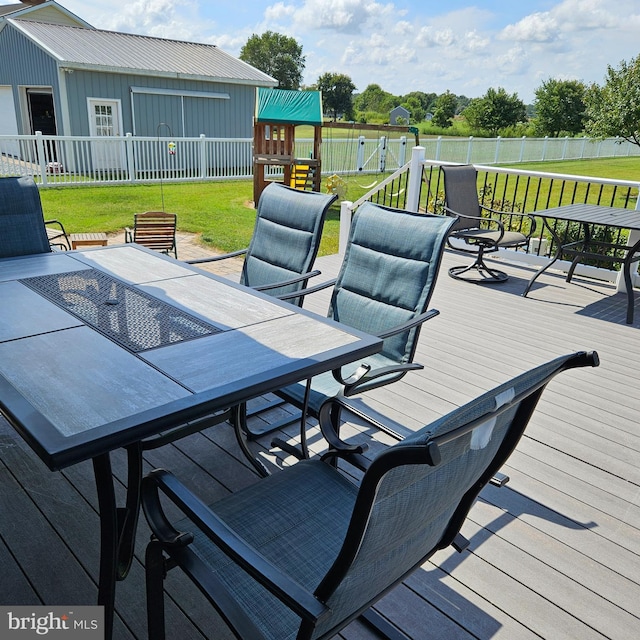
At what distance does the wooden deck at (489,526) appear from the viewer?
1.76m

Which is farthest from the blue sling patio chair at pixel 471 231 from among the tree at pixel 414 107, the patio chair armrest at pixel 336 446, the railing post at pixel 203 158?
the tree at pixel 414 107

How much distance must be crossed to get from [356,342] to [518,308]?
3301 mm

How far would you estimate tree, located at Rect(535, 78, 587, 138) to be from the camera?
2934cm

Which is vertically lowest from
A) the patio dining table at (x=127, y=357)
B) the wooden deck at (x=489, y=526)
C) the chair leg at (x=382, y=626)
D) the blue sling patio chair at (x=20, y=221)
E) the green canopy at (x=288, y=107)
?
the wooden deck at (x=489, y=526)

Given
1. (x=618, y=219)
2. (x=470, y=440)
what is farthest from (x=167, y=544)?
(x=618, y=219)

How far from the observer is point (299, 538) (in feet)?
4.92

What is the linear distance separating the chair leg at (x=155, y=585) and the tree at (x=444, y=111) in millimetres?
34757

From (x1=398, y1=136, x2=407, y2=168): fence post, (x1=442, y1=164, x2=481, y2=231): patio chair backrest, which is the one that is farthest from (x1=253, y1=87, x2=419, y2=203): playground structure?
(x1=398, y1=136, x2=407, y2=168): fence post

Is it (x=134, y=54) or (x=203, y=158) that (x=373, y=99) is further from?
(x=203, y=158)

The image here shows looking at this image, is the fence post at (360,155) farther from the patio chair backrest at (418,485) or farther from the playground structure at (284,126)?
the patio chair backrest at (418,485)

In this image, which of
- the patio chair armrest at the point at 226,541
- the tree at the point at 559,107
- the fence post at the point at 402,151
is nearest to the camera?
the patio chair armrest at the point at 226,541

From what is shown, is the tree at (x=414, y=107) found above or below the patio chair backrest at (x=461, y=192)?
above

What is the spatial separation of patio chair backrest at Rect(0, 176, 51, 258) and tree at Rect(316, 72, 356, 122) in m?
47.2

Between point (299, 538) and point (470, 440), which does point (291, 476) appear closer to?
point (299, 538)
